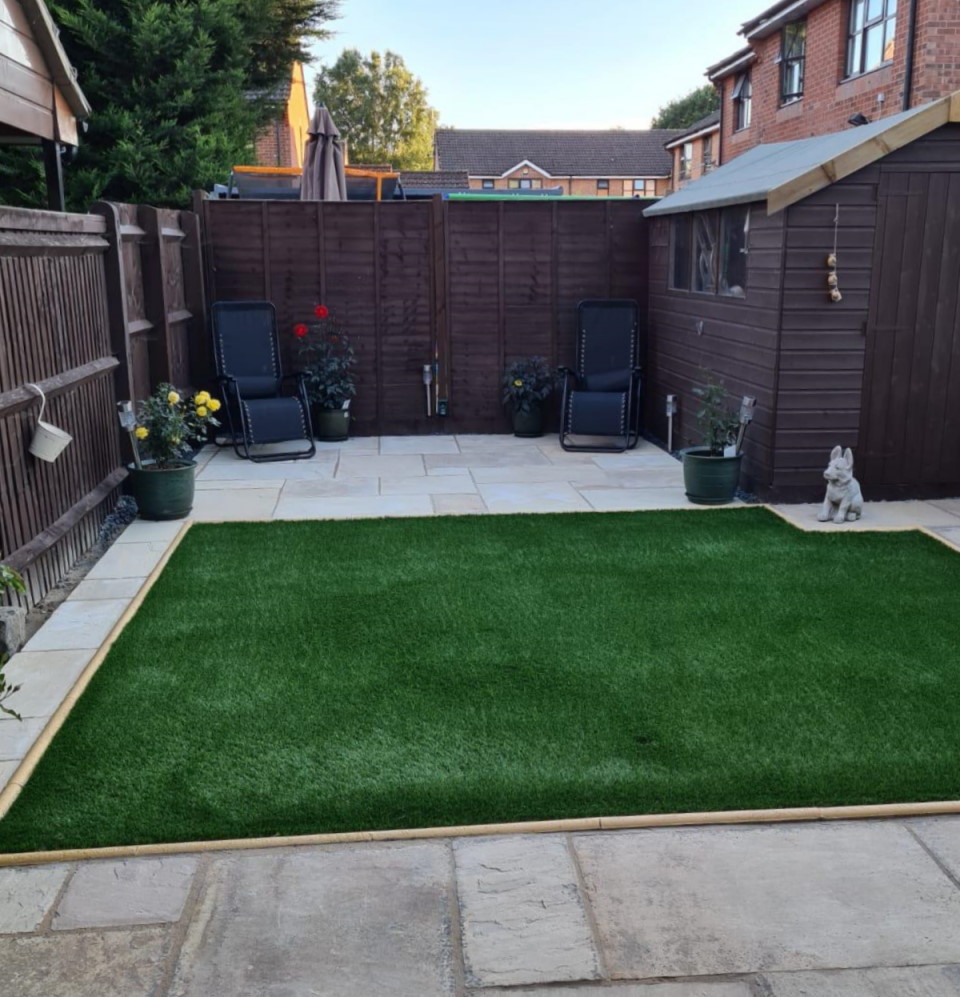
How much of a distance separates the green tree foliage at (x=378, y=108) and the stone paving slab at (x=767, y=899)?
40.8 meters

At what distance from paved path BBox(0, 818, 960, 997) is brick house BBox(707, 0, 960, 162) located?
447 inches

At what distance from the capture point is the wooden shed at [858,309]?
6180 millimetres

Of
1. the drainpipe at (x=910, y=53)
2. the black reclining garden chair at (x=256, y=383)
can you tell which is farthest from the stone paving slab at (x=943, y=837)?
the drainpipe at (x=910, y=53)

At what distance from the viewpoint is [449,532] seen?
606 centimetres

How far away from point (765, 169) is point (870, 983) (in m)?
6.25

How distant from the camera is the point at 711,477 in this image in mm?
6668

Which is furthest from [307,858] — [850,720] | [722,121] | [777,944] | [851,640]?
[722,121]

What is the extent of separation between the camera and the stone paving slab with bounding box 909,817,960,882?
107 inches

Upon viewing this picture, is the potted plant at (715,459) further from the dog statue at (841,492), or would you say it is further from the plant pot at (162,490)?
the plant pot at (162,490)

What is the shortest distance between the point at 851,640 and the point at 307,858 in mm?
2547

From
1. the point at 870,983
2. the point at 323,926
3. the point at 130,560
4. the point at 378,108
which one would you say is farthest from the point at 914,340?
the point at 378,108

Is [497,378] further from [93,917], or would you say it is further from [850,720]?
[93,917]

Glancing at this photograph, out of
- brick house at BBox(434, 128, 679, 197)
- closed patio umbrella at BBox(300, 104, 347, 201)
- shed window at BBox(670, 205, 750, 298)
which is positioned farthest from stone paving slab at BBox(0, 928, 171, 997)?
brick house at BBox(434, 128, 679, 197)

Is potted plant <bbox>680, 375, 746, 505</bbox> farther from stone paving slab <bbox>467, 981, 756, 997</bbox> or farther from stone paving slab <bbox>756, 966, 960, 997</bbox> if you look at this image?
stone paving slab <bbox>467, 981, 756, 997</bbox>
